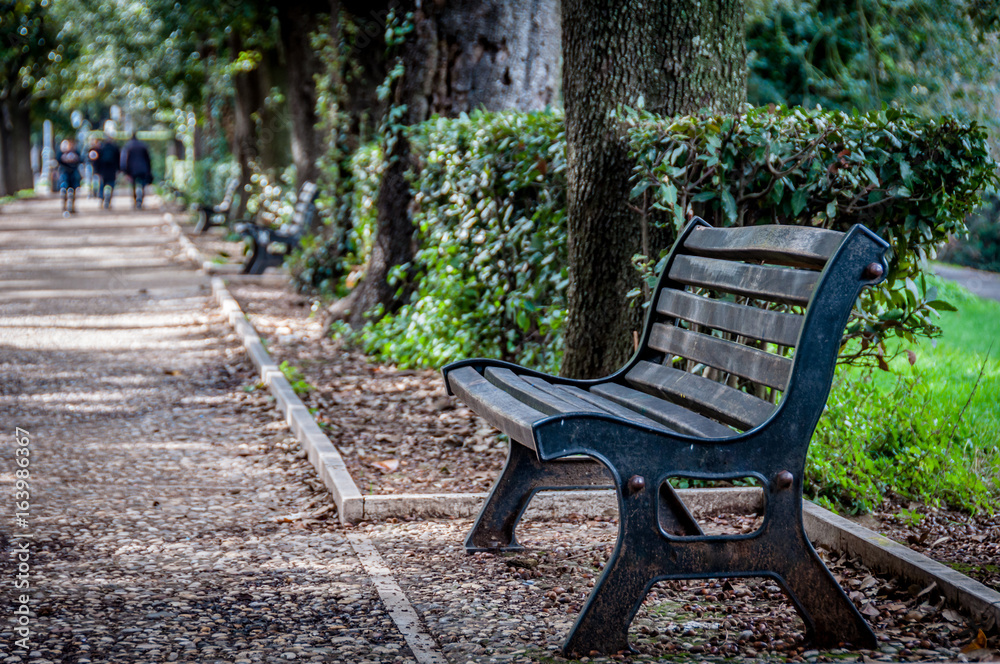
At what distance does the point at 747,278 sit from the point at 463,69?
6.10 meters

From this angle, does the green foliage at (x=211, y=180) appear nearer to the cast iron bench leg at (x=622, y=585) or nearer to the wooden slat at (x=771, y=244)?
the wooden slat at (x=771, y=244)

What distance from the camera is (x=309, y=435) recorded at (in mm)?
5426

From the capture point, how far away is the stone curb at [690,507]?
318 cm

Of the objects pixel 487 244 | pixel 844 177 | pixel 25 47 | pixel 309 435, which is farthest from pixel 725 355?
pixel 25 47

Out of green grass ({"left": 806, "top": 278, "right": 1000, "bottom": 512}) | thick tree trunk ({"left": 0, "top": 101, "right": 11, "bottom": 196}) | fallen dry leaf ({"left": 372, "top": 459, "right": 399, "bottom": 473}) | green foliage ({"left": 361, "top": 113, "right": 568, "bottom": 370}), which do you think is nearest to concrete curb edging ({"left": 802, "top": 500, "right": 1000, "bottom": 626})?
green grass ({"left": 806, "top": 278, "right": 1000, "bottom": 512})

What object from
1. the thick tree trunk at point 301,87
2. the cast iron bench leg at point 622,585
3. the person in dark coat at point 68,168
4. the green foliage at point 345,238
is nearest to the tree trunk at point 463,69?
the green foliage at point 345,238

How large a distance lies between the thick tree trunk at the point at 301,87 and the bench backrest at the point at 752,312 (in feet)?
42.2

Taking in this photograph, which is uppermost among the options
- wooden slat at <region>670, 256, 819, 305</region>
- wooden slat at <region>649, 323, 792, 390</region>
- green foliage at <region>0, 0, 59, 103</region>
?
green foliage at <region>0, 0, 59, 103</region>

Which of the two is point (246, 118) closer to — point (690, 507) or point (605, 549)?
point (690, 507)

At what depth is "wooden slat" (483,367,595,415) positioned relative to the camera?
3087 millimetres

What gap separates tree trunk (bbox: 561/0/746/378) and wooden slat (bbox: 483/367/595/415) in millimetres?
1260

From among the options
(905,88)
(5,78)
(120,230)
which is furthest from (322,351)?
(5,78)

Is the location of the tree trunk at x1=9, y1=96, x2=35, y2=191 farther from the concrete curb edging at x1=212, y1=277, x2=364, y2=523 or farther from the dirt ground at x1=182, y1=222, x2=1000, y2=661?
the dirt ground at x1=182, y1=222, x2=1000, y2=661

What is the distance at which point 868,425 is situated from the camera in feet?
15.7
